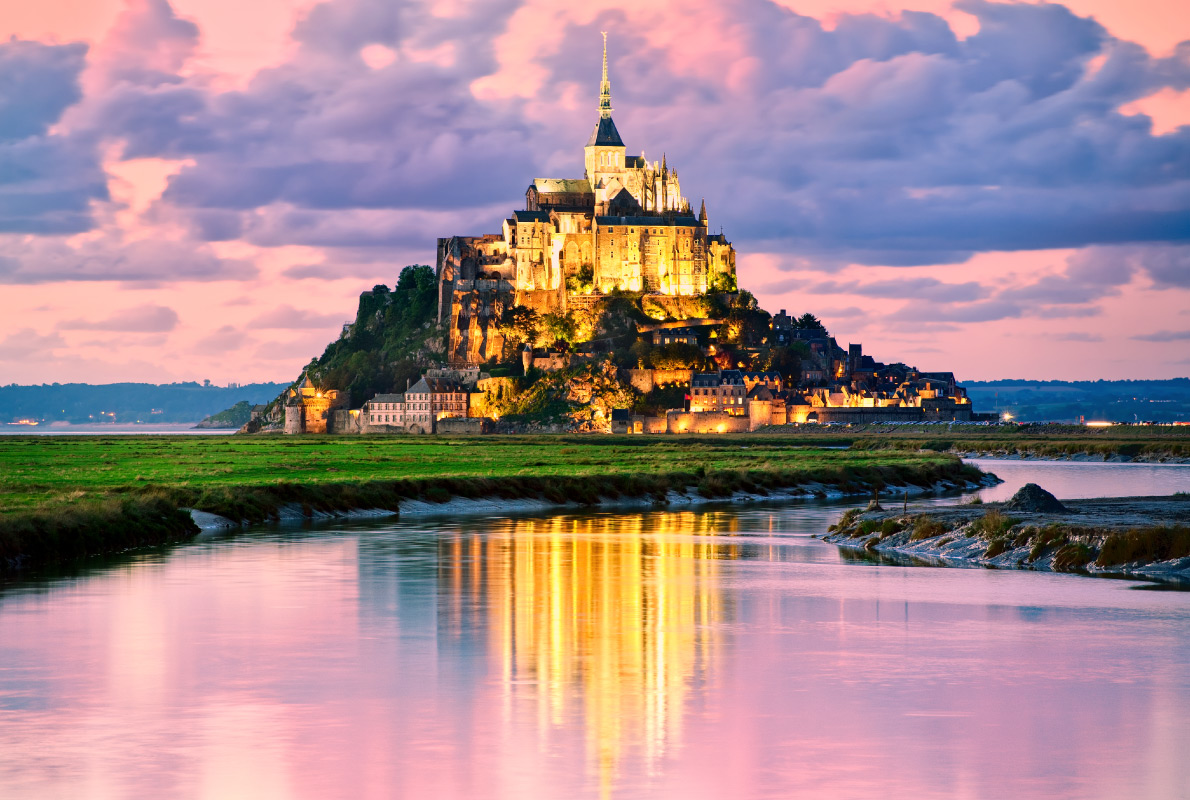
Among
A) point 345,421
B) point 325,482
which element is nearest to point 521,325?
point 345,421

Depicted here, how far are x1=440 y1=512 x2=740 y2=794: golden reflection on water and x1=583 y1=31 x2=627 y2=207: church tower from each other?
138m

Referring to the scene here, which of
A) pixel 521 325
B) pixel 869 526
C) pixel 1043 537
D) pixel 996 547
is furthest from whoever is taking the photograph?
pixel 521 325

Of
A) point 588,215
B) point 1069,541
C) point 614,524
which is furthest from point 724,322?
point 1069,541

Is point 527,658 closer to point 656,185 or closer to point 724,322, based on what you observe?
point 724,322

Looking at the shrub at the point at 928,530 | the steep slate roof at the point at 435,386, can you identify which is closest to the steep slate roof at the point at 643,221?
the steep slate roof at the point at 435,386

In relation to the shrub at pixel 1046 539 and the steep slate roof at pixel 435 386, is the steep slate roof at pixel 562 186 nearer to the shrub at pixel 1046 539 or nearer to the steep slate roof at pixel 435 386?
the steep slate roof at pixel 435 386

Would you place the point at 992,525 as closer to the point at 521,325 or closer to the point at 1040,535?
the point at 1040,535

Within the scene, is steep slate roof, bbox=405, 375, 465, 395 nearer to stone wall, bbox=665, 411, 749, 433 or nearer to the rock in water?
stone wall, bbox=665, 411, 749, 433

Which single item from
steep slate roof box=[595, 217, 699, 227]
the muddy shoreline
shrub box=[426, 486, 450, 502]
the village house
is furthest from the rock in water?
steep slate roof box=[595, 217, 699, 227]

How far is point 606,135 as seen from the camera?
182250 mm

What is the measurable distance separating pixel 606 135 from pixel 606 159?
378 cm

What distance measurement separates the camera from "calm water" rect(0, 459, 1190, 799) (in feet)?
44.8

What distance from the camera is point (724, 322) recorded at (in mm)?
164500

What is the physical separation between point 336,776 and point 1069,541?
888 inches
